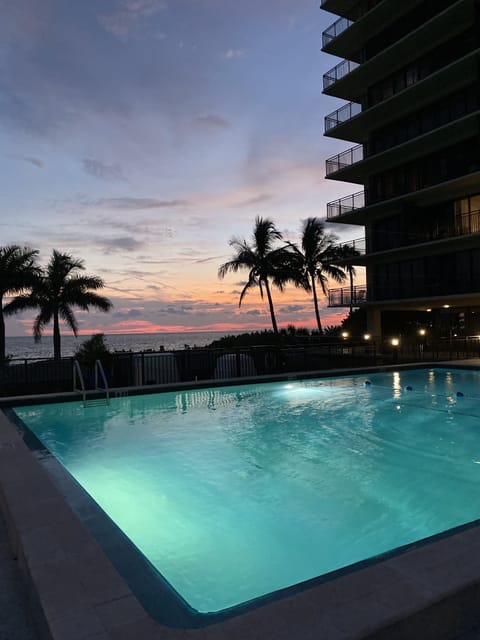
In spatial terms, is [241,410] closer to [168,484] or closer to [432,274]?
[168,484]

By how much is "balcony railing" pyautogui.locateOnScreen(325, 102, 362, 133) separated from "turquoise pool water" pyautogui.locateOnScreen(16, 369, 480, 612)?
24444 millimetres

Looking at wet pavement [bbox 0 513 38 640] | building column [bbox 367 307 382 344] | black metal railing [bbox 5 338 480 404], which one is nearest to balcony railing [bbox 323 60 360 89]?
building column [bbox 367 307 382 344]

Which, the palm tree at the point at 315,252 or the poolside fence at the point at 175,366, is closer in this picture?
the poolside fence at the point at 175,366

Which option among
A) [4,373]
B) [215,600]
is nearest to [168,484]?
[215,600]

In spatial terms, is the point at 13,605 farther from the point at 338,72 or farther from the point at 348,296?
the point at 338,72

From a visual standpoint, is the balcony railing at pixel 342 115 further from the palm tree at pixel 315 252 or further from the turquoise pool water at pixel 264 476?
the turquoise pool water at pixel 264 476

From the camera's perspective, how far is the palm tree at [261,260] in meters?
34.2

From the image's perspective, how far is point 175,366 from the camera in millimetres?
14438

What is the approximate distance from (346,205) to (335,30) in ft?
39.4

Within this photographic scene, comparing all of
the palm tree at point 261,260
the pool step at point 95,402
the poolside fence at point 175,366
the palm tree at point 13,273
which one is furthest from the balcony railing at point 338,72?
the pool step at point 95,402

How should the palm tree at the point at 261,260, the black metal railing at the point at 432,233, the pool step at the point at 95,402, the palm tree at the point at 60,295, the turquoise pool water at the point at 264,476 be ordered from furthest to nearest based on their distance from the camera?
the palm tree at the point at 261,260 → the palm tree at the point at 60,295 → the black metal railing at the point at 432,233 → the pool step at the point at 95,402 → the turquoise pool water at the point at 264,476

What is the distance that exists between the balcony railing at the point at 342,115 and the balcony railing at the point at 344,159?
2.02 m

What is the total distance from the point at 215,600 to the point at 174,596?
0.98 m

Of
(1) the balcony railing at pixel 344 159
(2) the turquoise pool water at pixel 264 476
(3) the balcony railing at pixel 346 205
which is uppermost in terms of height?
(1) the balcony railing at pixel 344 159
